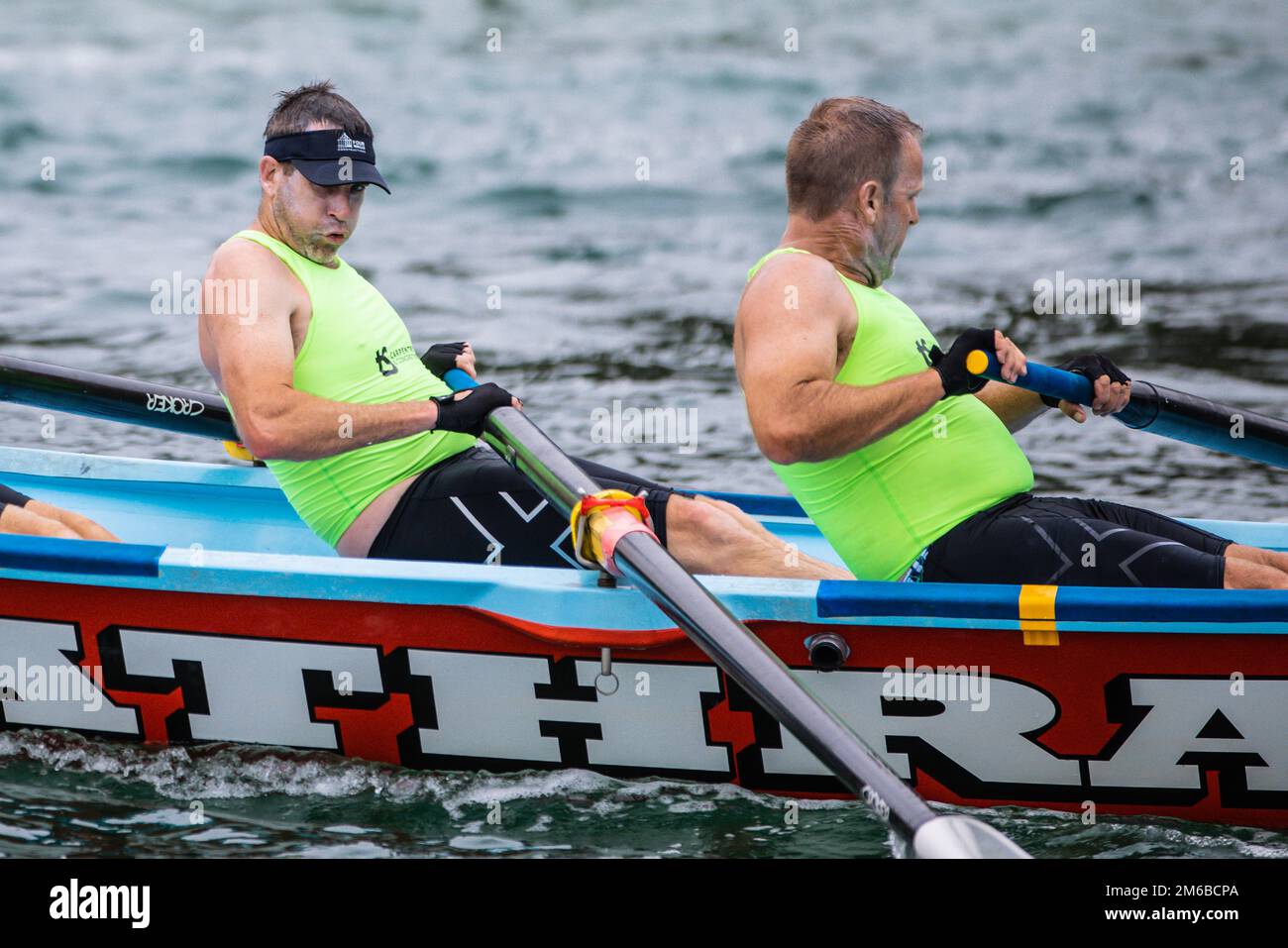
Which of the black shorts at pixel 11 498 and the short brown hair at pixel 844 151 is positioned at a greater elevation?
the short brown hair at pixel 844 151

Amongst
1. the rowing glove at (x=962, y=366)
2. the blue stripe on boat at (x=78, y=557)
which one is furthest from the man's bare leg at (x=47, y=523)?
the rowing glove at (x=962, y=366)

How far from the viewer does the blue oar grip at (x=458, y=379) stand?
5.30m

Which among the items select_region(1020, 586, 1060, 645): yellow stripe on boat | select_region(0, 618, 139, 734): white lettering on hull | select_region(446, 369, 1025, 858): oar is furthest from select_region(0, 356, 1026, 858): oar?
select_region(0, 618, 139, 734): white lettering on hull

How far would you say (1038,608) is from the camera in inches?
172

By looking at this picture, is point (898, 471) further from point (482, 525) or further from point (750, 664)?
point (482, 525)

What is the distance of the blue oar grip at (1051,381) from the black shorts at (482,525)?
1.05 m

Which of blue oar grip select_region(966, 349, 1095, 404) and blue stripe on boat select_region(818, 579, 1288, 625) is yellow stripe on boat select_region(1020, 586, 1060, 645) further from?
blue oar grip select_region(966, 349, 1095, 404)

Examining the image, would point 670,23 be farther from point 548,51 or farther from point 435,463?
point 435,463

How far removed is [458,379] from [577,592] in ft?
3.33

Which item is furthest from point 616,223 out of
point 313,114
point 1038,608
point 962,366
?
point 1038,608

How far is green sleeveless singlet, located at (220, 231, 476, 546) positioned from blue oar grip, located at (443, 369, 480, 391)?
0.12 m

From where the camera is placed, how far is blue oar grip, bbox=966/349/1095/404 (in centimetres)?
455

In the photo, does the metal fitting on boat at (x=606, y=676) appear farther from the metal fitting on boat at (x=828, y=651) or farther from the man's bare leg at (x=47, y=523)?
the man's bare leg at (x=47, y=523)
